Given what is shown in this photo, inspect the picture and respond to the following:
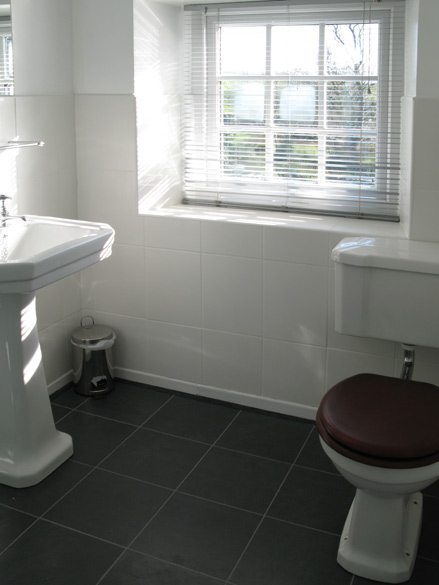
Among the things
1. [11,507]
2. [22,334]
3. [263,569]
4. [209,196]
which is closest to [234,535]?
[263,569]

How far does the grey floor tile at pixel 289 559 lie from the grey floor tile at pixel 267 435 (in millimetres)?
414

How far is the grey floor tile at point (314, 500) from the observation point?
7.34 feet

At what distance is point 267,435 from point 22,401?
0.93 meters

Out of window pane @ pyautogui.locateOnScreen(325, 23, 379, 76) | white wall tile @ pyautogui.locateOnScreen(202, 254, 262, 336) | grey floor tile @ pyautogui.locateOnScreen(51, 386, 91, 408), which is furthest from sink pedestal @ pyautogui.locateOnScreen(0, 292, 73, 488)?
window pane @ pyautogui.locateOnScreen(325, 23, 379, 76)

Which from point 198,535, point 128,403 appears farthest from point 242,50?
point 198,535

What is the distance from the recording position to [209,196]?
3.19 m

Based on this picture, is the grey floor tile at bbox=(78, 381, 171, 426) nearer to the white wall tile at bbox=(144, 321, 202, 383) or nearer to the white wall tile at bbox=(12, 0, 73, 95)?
the white wall tile at bbox=(144, 321, 202, 383)

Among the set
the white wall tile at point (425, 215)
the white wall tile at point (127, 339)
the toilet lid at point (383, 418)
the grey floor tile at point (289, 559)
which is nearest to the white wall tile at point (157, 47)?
the white wall tile at point (127, 339)

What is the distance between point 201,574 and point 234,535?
0.20m

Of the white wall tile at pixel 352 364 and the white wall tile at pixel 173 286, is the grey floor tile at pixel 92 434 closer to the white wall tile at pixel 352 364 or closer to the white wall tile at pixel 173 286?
the white wall tile at pixel 173 286

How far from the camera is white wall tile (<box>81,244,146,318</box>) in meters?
3.03

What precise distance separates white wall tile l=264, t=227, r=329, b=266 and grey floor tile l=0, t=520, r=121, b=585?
1.22 meters

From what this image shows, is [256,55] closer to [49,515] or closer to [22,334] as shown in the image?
[22,334]

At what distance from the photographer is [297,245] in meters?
2.68
